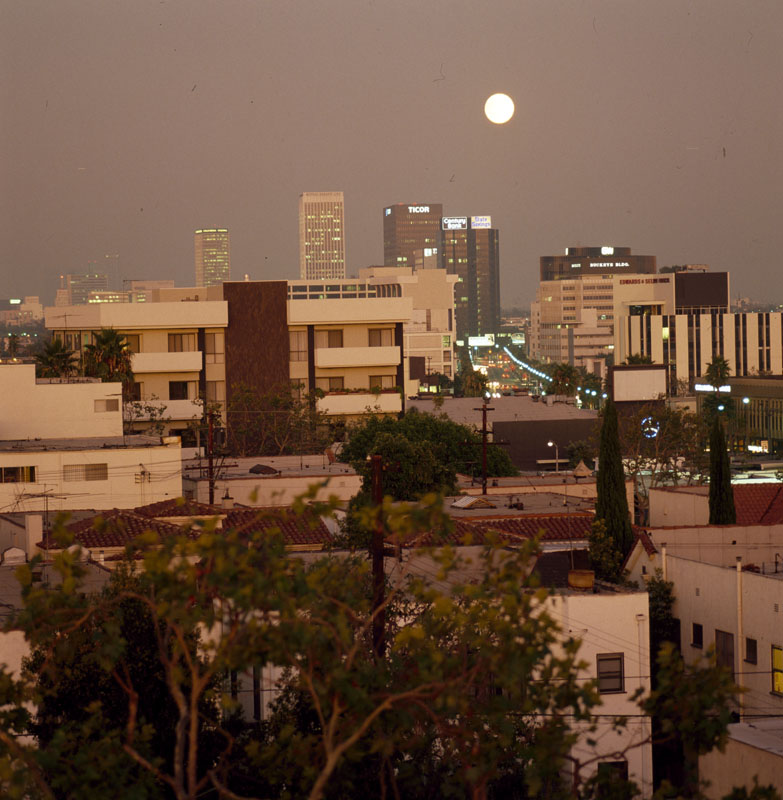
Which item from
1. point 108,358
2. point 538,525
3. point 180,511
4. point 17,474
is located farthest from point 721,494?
point 108,358

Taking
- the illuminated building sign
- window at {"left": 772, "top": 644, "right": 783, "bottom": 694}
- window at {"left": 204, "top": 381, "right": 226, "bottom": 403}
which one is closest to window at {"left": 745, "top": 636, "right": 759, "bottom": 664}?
window at {"left": 772, "top": 644, "right": 783, "bottom": 694}

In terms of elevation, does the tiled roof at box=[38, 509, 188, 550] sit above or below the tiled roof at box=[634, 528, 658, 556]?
above

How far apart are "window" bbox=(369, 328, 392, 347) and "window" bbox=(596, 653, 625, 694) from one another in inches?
2848

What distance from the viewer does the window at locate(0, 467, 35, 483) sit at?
48.6 metres

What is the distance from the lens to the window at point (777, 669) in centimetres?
2721

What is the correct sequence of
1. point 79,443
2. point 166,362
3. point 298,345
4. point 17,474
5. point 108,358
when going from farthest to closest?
1. point 298,345
2. point 166,362
3. point 108,358
4. point 79,443
5. point 17,474

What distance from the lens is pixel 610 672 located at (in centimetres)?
2514

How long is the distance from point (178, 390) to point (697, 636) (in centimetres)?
6752

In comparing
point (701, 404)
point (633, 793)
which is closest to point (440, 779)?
Result: point (633, 793)

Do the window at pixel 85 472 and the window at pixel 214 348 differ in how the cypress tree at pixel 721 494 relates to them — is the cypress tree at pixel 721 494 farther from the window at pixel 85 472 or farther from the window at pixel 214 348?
the window at pixel 214 348

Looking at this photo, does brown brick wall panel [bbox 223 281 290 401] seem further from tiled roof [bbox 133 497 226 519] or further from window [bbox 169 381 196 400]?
tiled roof [bbox 133 497 226 519]

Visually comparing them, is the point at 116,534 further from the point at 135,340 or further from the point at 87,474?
the point at 135,340

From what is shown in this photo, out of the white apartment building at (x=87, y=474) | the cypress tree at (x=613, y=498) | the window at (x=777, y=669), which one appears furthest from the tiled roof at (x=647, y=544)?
the white apartment building at (x=87, y=474)

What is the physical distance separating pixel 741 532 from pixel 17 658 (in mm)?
23155
